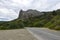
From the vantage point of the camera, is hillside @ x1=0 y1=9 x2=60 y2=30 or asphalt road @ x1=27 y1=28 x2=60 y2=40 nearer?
asphalt road @ x1=27 y1=28 x2=60 y2=40

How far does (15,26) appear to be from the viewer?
2800 inches

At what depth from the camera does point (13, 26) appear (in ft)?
232

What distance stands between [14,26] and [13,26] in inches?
22.2

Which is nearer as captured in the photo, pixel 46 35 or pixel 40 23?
pixel 46 35

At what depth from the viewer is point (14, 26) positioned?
230 ft

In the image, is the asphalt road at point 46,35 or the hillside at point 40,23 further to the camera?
the hillside at point 40,23

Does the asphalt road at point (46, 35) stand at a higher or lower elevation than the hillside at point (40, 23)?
higher

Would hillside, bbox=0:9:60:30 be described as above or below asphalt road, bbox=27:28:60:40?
below

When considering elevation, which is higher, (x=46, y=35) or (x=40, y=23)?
(x=46, y=35)

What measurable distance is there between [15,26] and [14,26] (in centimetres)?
99

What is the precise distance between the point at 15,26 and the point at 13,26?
92cm
